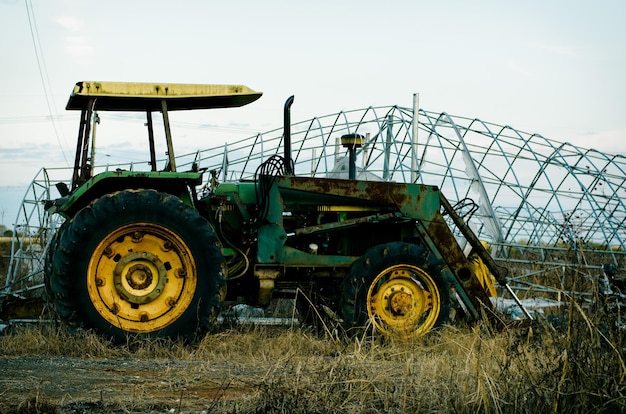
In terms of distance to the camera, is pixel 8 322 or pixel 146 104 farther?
pixel 8 322

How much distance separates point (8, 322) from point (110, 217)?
2631 millimetres

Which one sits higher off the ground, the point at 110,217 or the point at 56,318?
the point at 110,217

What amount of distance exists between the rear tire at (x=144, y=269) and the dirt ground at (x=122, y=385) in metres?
0.61

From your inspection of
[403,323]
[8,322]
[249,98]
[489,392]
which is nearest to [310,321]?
[403,323]

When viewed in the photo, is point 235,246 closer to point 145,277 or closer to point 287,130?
point 145,277

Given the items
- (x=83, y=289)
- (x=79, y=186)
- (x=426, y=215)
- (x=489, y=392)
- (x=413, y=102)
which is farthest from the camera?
(x=413, y=102)

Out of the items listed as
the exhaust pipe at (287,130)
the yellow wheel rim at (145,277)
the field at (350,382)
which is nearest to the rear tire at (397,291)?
the exhaust pipe at (287,130)

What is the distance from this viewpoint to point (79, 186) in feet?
24.2

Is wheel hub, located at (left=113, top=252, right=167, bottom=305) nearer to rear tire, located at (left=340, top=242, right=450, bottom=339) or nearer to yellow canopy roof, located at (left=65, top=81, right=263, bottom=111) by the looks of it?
yellow canopy roof, located at (left=65, top=81, right=263, bottom=111)

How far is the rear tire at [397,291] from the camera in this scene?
7656 mm

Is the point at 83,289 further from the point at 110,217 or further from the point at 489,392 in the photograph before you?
the point at 489,392

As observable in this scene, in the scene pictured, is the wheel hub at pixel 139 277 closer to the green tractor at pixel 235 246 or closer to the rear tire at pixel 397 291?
the green tractor at pixel 235 246

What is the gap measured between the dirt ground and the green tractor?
0.75 metres

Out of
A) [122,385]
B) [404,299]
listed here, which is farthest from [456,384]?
[404,299]
